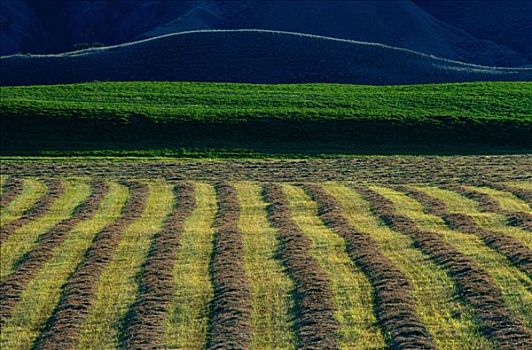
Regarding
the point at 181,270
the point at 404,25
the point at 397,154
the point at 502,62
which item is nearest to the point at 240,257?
the point at 181,270

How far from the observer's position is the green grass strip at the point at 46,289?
19.9 m

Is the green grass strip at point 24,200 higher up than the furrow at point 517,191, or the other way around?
the furrow at point 517,191

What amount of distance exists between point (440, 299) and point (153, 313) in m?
6.28

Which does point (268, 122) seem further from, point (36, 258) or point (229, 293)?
point (229, 293)

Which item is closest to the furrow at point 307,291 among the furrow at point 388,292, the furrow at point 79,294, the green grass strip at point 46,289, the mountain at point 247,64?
the furrow at point 388,292

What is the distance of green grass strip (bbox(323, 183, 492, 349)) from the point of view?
17.3 meters

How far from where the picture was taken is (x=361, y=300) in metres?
20.1

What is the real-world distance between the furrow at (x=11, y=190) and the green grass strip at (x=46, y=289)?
5688 mm

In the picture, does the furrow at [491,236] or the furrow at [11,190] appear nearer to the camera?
the furrow at [491,236]

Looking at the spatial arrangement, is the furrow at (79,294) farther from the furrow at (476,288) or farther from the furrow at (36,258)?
the furrow at (476,288)

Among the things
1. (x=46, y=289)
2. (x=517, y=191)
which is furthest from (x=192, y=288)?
(x=517, y=191)

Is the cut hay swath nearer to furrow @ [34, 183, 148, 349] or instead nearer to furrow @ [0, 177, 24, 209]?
furrow @ [34, 183, 148, 349]

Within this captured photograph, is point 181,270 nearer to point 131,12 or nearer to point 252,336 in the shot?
point 252,336

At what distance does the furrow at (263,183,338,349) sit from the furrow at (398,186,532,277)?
14.9ft
